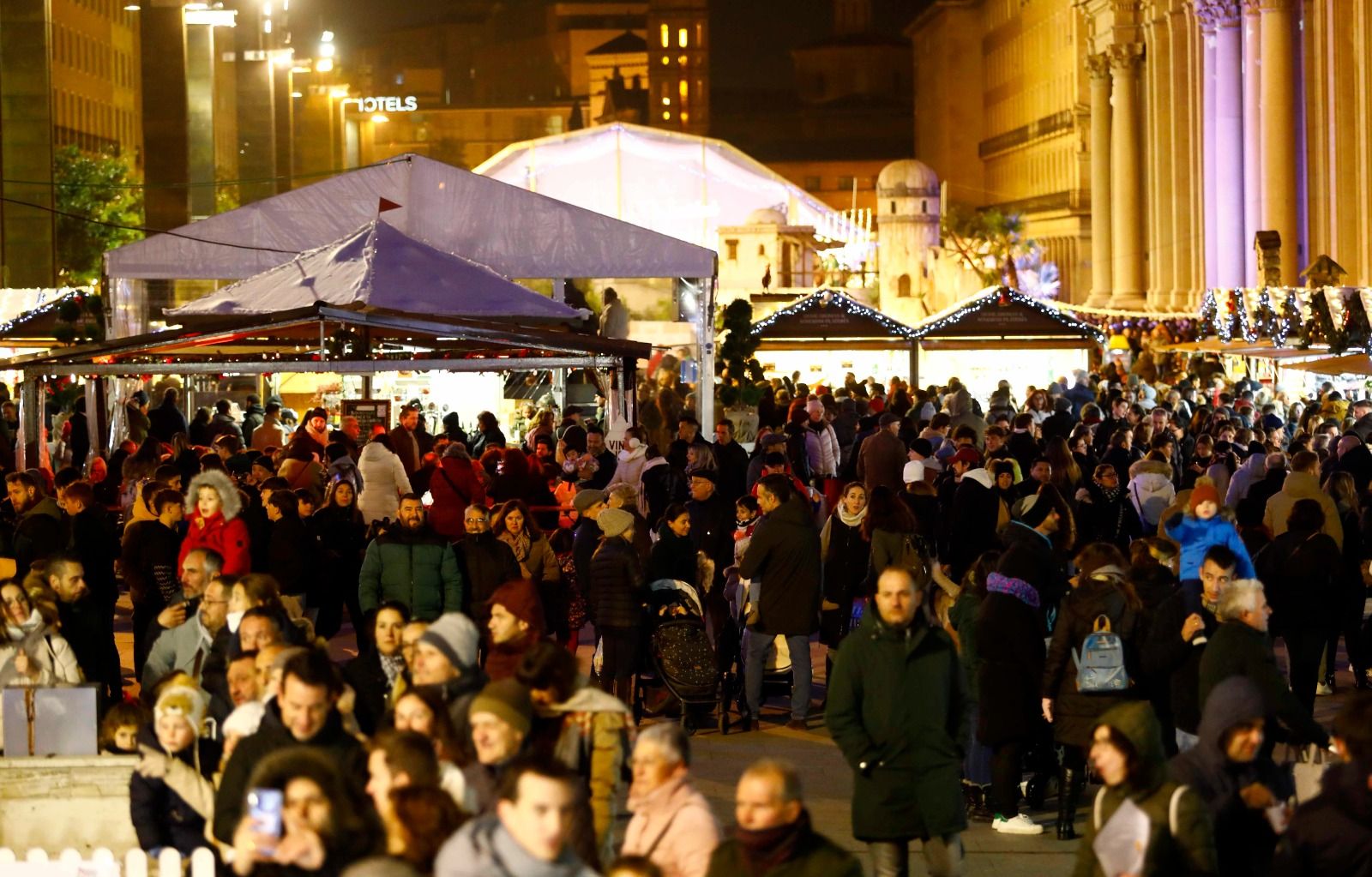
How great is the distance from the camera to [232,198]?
90375mm

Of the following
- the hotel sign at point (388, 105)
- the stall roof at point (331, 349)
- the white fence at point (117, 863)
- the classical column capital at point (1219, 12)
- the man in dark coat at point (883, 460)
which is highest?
the hotel sign at point (388, 105)

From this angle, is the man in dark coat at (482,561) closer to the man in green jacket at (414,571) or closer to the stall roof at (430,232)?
the man in green jacket at (414,571)

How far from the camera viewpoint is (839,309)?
130 ft

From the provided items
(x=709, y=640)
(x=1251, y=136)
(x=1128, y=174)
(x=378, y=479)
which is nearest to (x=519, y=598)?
(x=709, y=640)

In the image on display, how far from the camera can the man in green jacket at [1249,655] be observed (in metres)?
9.47

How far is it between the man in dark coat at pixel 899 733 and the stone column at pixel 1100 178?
71.1 metres

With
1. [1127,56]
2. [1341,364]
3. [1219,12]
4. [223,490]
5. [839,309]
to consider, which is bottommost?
[223,490]

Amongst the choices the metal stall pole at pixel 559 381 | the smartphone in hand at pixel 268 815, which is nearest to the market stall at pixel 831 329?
the metal stall pole at pixel 559 381

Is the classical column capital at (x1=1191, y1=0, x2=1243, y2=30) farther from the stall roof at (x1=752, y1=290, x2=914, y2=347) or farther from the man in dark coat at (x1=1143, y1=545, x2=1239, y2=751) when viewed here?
the man in dark coat at (x1=1143, y1=545, x2=1239, y2=751)

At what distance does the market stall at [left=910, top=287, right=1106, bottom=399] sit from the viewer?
39219mm

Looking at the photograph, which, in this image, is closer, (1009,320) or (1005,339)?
(1009,320)

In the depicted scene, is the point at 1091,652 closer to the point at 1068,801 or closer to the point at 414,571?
the point at 1068,801

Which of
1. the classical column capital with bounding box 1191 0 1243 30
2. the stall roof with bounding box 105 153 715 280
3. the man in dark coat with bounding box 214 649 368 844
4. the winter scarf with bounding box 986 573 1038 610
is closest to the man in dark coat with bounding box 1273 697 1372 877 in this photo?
the man in dark coat with bounding box 214 649 368 844

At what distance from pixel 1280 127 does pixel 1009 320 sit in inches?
583
